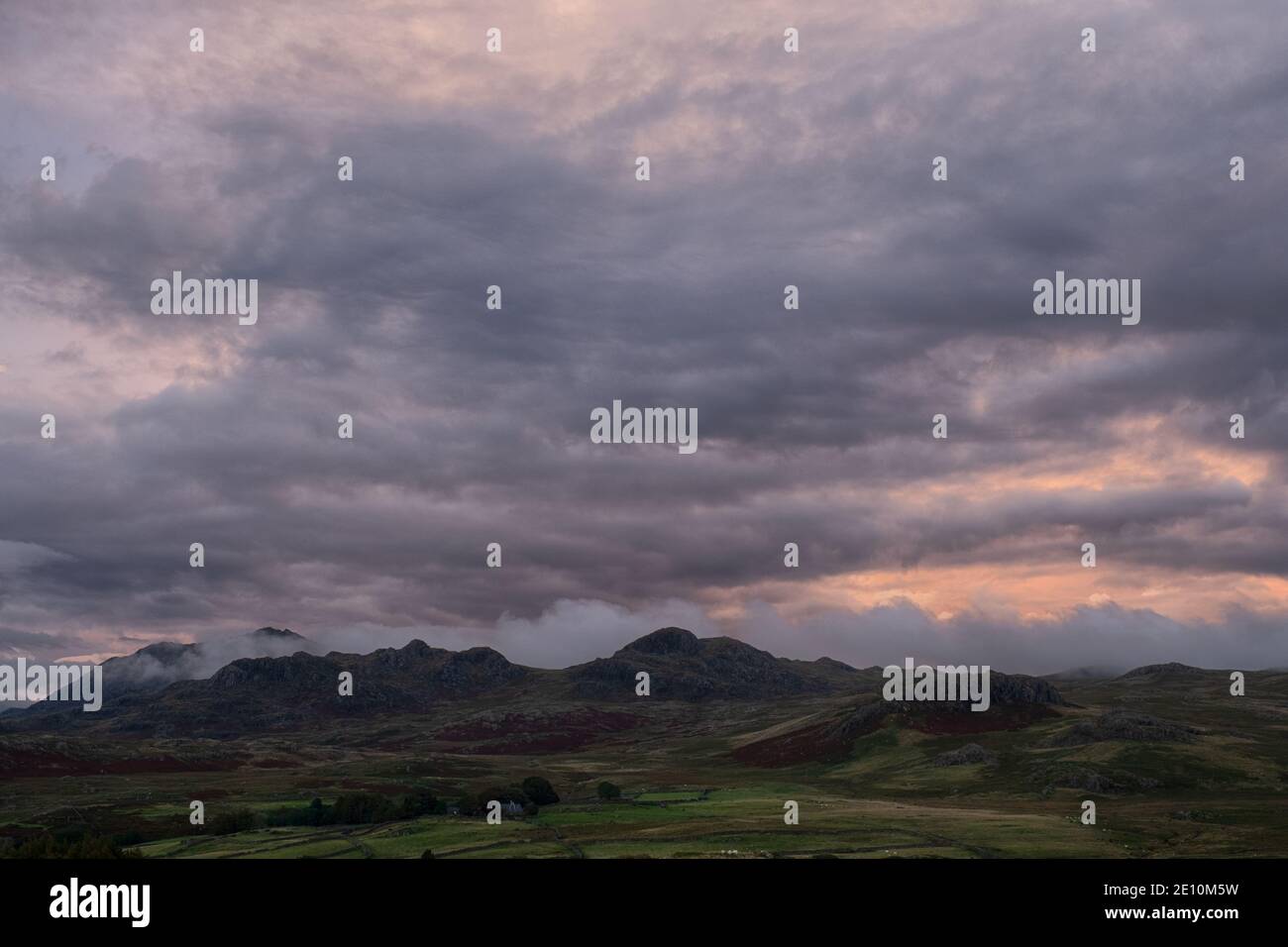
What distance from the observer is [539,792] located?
179 m

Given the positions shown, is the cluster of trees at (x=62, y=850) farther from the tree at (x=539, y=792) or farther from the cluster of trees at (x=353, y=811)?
the tree at (x=539, y=792)

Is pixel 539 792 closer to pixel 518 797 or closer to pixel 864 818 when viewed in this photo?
pixel 518 797

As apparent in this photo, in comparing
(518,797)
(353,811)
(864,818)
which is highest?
(864,818)

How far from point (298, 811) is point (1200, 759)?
510ft

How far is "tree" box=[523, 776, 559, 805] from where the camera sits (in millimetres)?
177500

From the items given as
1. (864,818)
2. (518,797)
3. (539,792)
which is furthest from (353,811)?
(864,818)

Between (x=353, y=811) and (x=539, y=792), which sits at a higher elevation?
(x=353, y=811)

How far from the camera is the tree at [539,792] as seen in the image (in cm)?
17750

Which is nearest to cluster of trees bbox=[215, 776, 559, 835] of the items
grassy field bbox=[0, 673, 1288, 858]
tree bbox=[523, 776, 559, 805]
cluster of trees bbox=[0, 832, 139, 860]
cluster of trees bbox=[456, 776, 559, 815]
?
cluster of trees bbox=[456, 776, 559, 815]

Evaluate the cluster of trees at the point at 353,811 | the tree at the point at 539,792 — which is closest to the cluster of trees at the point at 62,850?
the cluster of trees at the point at 353,811

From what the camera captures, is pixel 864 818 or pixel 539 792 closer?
pixel 864 818

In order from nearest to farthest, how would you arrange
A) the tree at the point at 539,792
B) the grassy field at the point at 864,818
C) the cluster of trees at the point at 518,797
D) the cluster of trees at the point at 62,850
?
the cluster of trees at the point at 62,850
the grassy field at the point at 864,818
the cluster of trees at the point at 518,797
the tree at the point at 539,792

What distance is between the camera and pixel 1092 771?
173 meters
